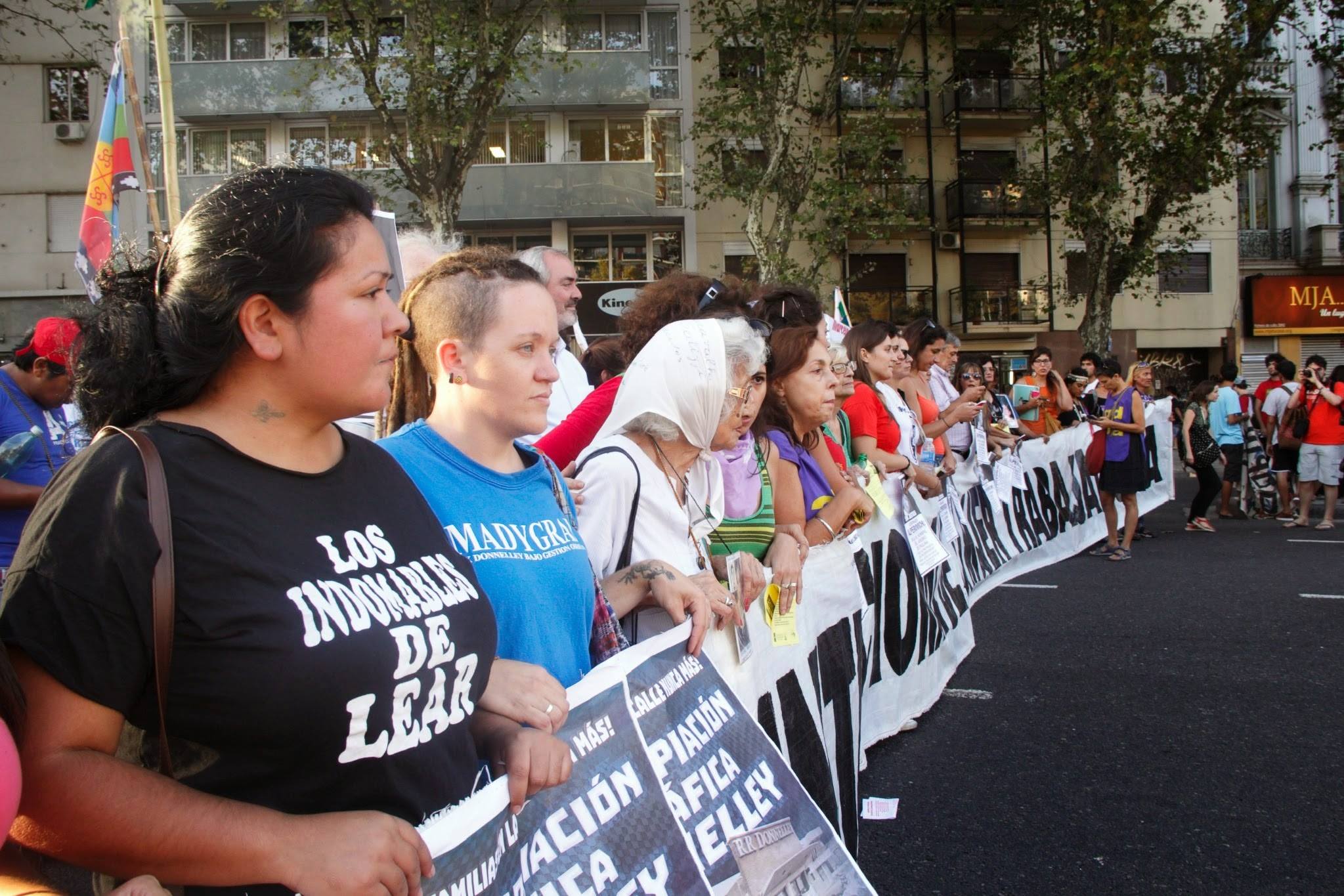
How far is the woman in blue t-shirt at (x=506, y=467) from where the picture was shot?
6.44ft

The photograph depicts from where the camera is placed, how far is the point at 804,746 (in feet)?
10.3

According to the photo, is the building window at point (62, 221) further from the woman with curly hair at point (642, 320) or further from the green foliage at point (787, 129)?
the woman with curly hair at point (642, 320)

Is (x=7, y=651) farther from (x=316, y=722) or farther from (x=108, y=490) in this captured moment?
(x=316, y=722)

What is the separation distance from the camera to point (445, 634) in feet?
4.92

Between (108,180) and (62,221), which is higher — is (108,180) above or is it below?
below

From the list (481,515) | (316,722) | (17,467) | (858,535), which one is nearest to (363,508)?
(316,722)

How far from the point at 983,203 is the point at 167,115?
2850 cm

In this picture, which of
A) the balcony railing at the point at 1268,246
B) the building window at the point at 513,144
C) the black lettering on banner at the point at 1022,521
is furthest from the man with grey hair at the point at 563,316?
the balcony railing at the point at 1268,246

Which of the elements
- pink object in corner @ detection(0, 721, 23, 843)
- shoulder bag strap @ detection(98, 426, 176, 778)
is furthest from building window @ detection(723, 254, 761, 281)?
pink object in corner @ detection(0, 721, 23, 843)

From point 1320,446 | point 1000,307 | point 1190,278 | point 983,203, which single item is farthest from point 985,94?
point 1320,446

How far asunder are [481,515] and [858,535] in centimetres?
256

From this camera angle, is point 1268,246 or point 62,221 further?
point 1268,246

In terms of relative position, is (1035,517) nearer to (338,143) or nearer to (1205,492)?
(1205,492)

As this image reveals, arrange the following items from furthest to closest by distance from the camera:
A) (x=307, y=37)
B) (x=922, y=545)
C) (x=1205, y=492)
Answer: (x=307, y=37), (x=1205, y=492), (x=922, y=545)
